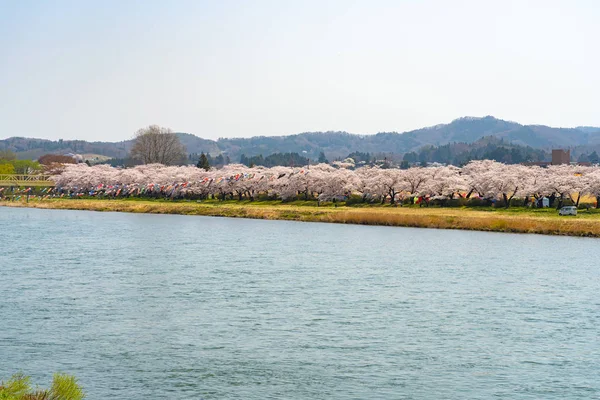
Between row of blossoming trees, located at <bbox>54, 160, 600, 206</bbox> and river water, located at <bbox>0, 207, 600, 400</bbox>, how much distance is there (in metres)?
40.8

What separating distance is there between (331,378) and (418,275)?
73.4ft

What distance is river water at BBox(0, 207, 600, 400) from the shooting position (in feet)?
74.5

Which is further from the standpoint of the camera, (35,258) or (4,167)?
(4,167)

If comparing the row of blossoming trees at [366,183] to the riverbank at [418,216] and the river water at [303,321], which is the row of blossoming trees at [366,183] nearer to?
the riverbank at [418,216]

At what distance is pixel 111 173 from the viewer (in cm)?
15825

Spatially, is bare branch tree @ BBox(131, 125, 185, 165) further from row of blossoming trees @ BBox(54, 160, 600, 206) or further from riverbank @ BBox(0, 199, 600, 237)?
riverbank @ BBox(0, 199, 600, 237)

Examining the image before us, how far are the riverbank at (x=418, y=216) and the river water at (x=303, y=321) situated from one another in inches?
697

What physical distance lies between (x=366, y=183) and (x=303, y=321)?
8444 centimetres

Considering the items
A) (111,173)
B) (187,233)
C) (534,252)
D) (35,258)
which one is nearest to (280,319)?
(35,258)

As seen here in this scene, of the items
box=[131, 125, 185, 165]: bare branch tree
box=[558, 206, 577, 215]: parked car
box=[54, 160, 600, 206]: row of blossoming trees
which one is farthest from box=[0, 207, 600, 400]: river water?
box=[131, 125, 185, 165]: bare branch tree

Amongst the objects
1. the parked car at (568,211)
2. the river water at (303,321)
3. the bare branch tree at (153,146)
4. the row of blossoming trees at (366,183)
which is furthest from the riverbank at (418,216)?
the bare branch tree at (153,146)

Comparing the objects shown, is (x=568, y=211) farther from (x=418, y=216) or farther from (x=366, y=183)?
(x=366, y=183)

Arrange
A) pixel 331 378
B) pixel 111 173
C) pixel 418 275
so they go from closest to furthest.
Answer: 1. pixel 331 378
2. pixel 418 275
3. pixel 111 173

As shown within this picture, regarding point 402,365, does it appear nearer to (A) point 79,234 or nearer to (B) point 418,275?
(B) point 418,275
